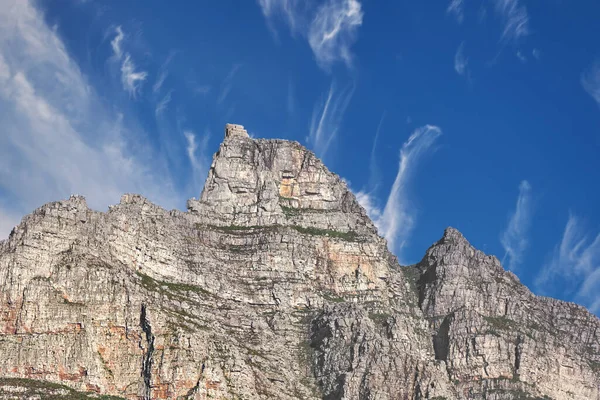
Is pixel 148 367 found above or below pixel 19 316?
below

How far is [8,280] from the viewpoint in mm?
197750

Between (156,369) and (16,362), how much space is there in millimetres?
19818

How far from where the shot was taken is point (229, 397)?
19538cm

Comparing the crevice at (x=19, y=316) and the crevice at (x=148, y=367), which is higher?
the crevice at (x=19, y=316)

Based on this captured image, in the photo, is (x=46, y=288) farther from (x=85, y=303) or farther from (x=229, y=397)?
(x=229, y=397)

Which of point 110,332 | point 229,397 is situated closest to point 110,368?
point 110,332

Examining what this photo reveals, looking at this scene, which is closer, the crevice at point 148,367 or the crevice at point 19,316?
the crevice at point 19,316

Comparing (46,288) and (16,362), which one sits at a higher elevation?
(46,288)

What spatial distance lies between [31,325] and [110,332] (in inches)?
460

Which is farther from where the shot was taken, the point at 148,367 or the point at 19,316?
the point at 148,367

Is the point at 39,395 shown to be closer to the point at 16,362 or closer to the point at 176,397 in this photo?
the point at 16,362

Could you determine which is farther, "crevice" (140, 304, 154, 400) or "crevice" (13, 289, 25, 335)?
"crevice" (140, 304, 154, 400)

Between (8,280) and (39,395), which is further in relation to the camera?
(8,280)

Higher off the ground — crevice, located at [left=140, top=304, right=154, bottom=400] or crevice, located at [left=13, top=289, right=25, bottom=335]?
crevice, located at [left=13, top=289, right=25, bottom=335]
